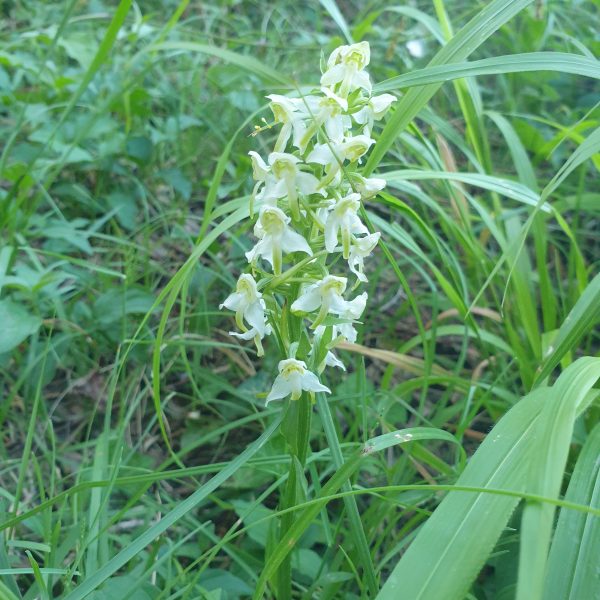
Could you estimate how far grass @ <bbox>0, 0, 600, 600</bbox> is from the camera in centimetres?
97

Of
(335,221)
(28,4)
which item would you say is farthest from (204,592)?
(28,4)

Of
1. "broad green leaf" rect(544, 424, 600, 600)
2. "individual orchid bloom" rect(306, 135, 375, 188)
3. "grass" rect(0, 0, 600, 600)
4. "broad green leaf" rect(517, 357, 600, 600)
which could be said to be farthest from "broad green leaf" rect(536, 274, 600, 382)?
"individual orchid bloom" rect(306, 135, 375, 188)

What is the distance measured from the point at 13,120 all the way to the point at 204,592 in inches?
77.7

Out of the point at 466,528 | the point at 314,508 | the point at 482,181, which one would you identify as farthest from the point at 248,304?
the point at 482,181

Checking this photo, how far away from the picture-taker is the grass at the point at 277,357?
3.20 ft

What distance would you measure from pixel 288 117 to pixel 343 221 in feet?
0.68

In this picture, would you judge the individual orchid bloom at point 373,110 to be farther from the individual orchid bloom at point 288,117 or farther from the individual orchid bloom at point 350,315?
the individual orchid bloom at point 350,315

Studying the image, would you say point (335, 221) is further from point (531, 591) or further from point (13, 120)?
point (13, 120)

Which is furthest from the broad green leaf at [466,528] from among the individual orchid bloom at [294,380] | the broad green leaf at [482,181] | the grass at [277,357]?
the broad green leaf at [482,181]

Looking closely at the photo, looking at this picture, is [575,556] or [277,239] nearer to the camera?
[575,556]

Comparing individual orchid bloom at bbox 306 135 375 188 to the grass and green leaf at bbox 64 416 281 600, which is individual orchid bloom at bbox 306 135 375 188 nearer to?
the grass

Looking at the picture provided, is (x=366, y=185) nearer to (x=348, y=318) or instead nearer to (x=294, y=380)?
(x=348, y=318)

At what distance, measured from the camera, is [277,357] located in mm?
1875

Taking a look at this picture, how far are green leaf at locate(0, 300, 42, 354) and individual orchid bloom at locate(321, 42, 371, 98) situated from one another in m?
0.82
